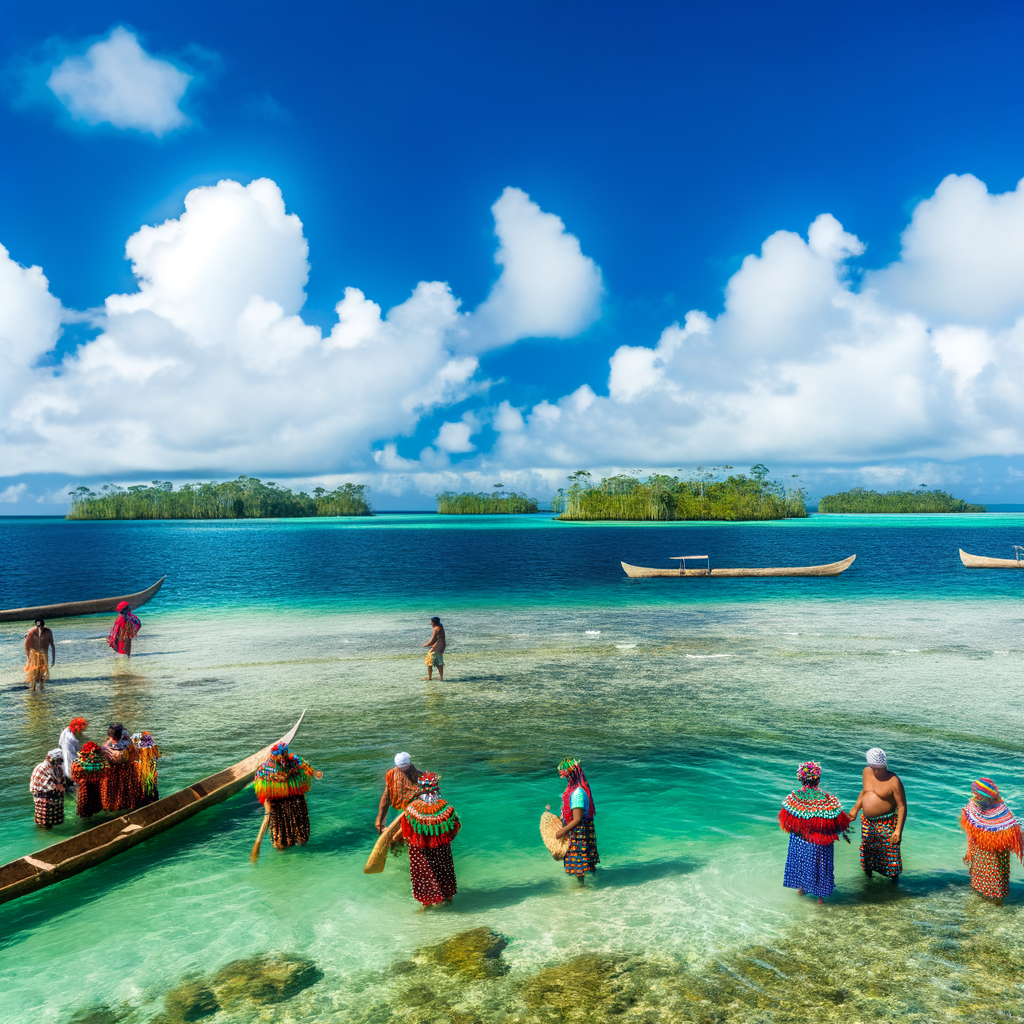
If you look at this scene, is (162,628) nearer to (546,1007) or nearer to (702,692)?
(702,692)

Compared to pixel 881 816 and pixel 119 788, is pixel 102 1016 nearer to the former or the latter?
pixel 119 788

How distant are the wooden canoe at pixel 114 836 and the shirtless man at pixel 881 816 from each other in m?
8.00

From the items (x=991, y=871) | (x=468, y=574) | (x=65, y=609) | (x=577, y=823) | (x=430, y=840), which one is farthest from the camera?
(x=468, y=574)

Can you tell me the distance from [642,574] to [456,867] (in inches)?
1787

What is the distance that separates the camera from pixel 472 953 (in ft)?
25.7

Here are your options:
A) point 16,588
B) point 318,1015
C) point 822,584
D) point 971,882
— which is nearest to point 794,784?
point 971,882

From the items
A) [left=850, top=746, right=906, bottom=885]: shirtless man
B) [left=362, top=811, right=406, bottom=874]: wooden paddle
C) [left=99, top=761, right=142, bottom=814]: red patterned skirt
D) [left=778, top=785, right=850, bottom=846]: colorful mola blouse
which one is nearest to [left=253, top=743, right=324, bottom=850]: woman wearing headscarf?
[left=362, top=811, right=406, bottom=874]: wooden paddle

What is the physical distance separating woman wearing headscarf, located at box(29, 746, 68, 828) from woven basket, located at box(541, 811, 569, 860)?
7.61m

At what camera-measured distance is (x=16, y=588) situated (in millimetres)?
54938

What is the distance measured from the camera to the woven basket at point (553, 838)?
353 inches

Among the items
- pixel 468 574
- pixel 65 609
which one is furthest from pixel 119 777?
pixel 468 574

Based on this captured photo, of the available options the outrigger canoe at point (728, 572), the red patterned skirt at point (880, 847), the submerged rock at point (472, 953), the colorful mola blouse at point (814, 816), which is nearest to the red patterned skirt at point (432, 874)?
the submerged rock at point (472, 953)

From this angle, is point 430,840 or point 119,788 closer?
point 430,840

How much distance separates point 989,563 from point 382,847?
63.9m
